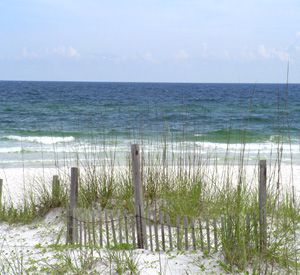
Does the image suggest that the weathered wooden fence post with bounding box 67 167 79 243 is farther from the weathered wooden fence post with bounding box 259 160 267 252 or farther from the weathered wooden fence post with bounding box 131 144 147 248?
the weathered wooden fence post with bounding box 259 160 267 252

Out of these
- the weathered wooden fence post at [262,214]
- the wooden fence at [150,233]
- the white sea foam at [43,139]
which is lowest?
the white sea foam at [43,139]

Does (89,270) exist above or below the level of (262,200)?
below

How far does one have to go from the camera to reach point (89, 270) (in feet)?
13.1

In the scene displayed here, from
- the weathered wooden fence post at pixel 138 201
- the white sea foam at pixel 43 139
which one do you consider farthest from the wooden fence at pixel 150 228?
the white sea foam at pixel 43 139

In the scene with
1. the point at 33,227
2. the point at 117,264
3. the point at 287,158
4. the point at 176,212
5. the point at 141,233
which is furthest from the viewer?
the point at 287,158

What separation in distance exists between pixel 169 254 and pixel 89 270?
0.70m

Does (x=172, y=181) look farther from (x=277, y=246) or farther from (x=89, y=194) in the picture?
(x=277, y=246)

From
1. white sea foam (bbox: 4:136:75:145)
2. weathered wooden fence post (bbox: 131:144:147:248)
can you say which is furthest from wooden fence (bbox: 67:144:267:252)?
white sea foam (bbox: 4:136:75:145)

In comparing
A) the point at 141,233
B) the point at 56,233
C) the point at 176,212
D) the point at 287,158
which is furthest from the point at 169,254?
the point at 287,158

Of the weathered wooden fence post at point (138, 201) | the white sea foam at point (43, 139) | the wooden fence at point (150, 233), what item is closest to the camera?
the wooden fence at point (150, 233)

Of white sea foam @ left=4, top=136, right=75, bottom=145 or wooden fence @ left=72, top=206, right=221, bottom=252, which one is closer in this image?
wooden fence @ left=72, top=206, right=221, bottom=252

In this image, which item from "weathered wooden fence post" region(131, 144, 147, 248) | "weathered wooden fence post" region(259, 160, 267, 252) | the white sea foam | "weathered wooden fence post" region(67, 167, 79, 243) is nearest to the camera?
"weathered wooden fence post" region(259, 160, 267, 252)

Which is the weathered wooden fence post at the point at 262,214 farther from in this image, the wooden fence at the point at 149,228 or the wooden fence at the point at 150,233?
the wooden fence at the point at 150,233

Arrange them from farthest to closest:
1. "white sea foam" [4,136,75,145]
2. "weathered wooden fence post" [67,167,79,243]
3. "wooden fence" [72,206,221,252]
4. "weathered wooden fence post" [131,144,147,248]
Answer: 1. "white sea foam" [4,136,75,145]
2. "weathered wooden fence post" [67,167,79,243]
3. "weathered wooden fence post" [131,144,147,248]
4. "wooden fence" [72,206,221,252]
